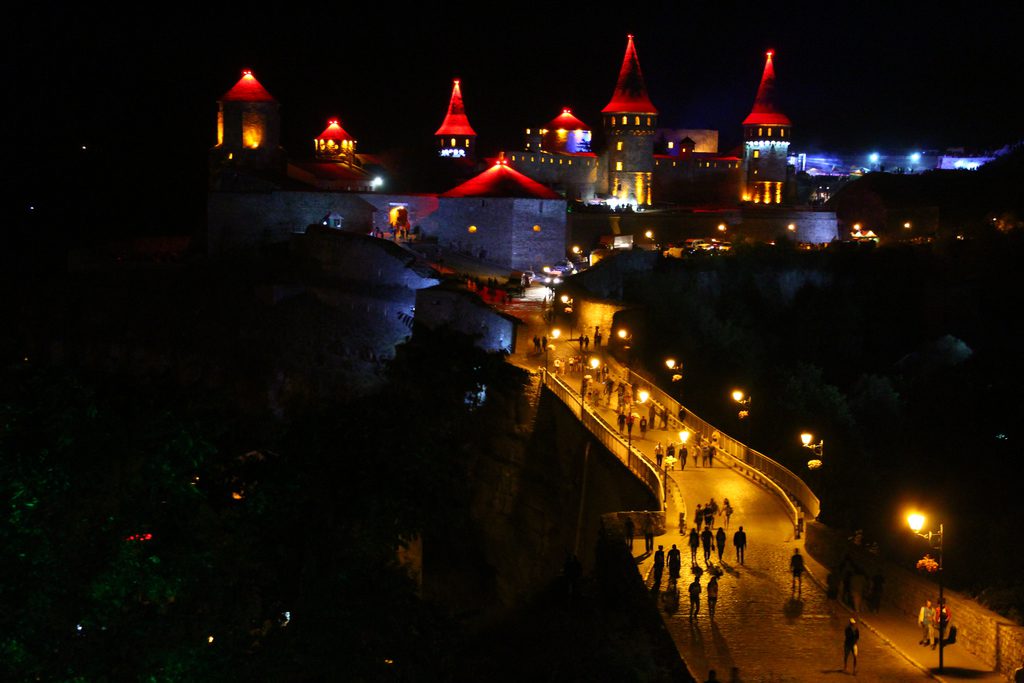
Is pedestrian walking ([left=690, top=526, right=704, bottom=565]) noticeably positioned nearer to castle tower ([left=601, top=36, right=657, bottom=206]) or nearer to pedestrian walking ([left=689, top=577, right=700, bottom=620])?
pedestrian walking ([left=689, top=577, right=700, bottom=620])

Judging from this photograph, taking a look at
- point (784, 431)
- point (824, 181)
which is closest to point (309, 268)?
point (784, 431)

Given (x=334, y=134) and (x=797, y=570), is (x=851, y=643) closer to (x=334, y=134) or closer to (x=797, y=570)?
(x=797, y=570)

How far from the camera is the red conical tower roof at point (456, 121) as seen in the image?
46903 millimetres

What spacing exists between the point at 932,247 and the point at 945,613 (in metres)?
29.9

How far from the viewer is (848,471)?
25219mm

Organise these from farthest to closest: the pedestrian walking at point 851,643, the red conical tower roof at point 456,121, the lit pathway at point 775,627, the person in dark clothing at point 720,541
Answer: the red conical tower roof at point 456,121 → the person in dark clothing at point 720,541 → the lit pathway at point 775,627 → the pedestrian walking at point 851,643

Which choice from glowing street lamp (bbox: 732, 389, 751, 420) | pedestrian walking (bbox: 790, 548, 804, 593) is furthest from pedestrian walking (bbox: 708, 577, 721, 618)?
glowing street lamp (bbox: 732, 389, 751, 420)

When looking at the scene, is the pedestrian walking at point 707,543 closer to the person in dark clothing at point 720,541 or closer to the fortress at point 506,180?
the person in dark clothing at point 720,541

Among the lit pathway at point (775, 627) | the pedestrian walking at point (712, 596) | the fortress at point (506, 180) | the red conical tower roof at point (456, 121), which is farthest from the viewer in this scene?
the red conical tower roof at point (456, 121)

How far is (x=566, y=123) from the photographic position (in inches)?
1868

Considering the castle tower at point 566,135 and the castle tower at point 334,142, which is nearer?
the castle tower at point 334,142

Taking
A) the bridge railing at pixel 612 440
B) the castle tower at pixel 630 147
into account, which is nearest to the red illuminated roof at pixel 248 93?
the castle tower at pixel 630 147

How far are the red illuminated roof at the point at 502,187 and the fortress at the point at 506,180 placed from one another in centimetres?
6

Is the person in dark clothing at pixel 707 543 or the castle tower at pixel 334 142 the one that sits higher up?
the castle tower at pixel 334 142
